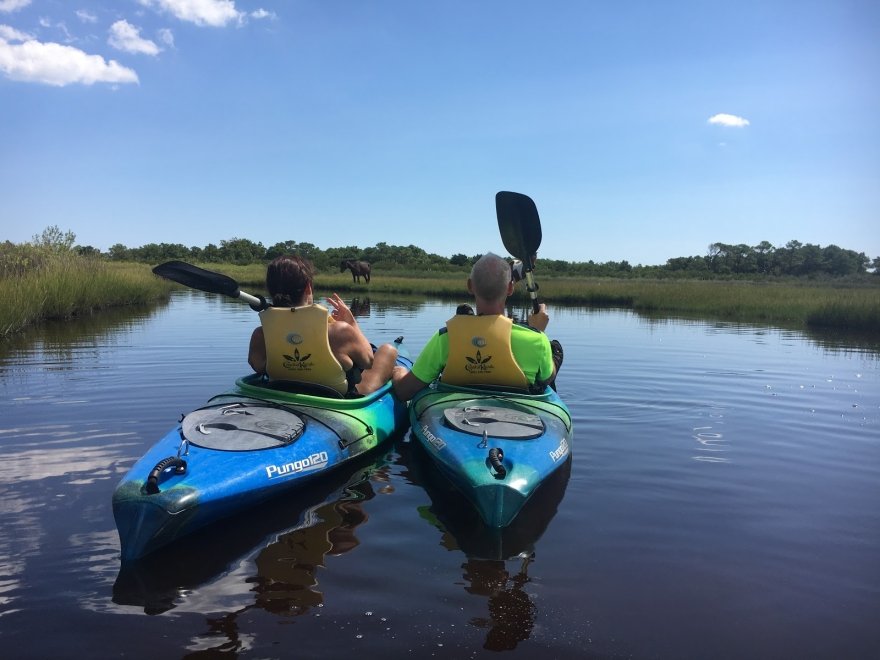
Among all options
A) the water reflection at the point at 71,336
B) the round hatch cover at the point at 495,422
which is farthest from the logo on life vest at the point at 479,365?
the water reflection at the point at 71,336

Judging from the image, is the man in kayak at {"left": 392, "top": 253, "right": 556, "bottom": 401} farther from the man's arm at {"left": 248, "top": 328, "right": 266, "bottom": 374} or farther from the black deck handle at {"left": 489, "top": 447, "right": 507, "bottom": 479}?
the black deck handle at {"left": 489, "top": 447, "right": 507, "bottom": 479}

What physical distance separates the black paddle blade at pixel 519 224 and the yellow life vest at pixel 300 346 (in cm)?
345

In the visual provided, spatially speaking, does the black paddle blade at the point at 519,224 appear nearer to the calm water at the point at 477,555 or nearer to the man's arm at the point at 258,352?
the calm water at the point at 477,555

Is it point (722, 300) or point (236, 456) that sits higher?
point (722, 300)

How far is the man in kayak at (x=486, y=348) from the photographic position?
4719mm

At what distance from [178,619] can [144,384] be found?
19.2 feet

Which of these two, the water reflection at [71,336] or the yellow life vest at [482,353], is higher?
the yellow life vest at [482,353]

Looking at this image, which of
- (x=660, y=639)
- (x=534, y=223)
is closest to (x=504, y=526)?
(x=660, y=639)

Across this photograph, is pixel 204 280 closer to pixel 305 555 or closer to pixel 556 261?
pixel 305 555

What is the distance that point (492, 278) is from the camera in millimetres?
4707

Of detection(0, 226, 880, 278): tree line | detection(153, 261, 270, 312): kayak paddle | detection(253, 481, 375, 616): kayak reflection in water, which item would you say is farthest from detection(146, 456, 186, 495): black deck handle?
detection(0, 226, 880, 278): tree line

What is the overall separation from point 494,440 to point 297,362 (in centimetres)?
164

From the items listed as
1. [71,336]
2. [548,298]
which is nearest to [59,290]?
[71,336]

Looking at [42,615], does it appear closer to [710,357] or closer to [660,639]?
[660,639]
